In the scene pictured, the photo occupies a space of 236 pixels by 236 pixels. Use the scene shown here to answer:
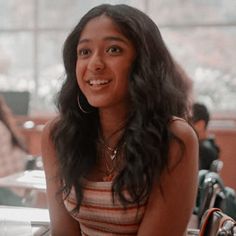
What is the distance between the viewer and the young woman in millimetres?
1254

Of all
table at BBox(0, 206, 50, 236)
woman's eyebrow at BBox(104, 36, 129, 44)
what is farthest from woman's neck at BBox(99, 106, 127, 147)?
table at BBox(0, 206, 50, 236)

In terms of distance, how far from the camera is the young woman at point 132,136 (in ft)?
4.11

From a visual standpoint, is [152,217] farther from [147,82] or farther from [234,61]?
[234,61]

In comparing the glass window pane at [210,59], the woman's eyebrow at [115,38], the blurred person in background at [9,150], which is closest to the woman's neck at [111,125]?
the woman's eyebrow at [115,38]

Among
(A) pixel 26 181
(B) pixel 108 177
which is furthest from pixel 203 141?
(B) pixel 108 177

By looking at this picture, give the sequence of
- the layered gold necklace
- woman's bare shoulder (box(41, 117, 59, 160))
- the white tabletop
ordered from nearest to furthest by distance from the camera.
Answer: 1. the layered gold necklace
2. woman's bare shoulder (box(41, 117, 59, 160))
3. the white tabletop

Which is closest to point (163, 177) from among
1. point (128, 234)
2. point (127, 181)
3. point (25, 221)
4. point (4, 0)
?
point (127, 181)

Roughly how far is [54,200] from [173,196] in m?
0.42

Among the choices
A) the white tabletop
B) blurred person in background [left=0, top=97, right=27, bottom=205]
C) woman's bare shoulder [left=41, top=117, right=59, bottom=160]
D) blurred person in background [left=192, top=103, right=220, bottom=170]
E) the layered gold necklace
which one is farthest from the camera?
blurred person in background [left=192, top=103, right=220, bottom=170]

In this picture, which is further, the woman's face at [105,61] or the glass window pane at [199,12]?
the glass window pane at [199,12]

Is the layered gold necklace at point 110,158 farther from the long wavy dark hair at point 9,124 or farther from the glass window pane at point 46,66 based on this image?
the glass window pane at point 46,66

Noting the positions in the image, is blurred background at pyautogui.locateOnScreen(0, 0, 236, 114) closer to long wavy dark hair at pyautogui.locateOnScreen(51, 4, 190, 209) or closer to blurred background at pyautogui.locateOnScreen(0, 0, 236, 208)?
blurred background at pyautogui.locateOnScreen(0, 0, 236, 208)

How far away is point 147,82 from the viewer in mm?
1275

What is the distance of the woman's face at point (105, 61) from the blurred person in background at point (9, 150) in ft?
4.84
